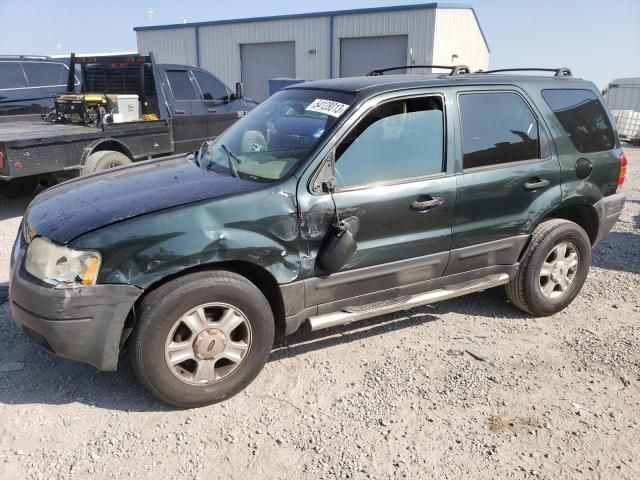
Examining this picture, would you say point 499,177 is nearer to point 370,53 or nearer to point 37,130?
point 37,130

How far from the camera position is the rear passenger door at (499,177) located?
3.67m

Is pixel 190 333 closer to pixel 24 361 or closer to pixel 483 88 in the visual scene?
pixel 24 361

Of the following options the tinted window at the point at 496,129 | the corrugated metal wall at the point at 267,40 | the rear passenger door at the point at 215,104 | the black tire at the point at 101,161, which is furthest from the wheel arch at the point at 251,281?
the corrugated metal wall at the point at 267,40

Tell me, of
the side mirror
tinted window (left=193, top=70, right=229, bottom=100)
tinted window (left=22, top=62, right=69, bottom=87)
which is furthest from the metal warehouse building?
the side mirror

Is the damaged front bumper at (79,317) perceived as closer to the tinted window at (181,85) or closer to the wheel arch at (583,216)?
the wheel arch at (583,216)

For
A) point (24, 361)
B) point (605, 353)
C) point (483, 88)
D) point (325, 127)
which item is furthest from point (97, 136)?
point (605, 353)

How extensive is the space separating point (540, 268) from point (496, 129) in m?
1.12

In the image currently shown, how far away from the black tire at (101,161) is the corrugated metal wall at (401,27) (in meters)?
17.2

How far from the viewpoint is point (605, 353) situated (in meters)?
3.81

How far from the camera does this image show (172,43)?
27484 millimetres

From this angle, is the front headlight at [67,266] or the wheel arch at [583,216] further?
the wheel arch at [583,216]

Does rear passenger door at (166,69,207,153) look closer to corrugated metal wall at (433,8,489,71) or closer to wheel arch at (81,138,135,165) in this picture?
wheel arch at (81,138,135,165)

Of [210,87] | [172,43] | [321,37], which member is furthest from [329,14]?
[210,87]

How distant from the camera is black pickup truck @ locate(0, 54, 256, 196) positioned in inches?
246
